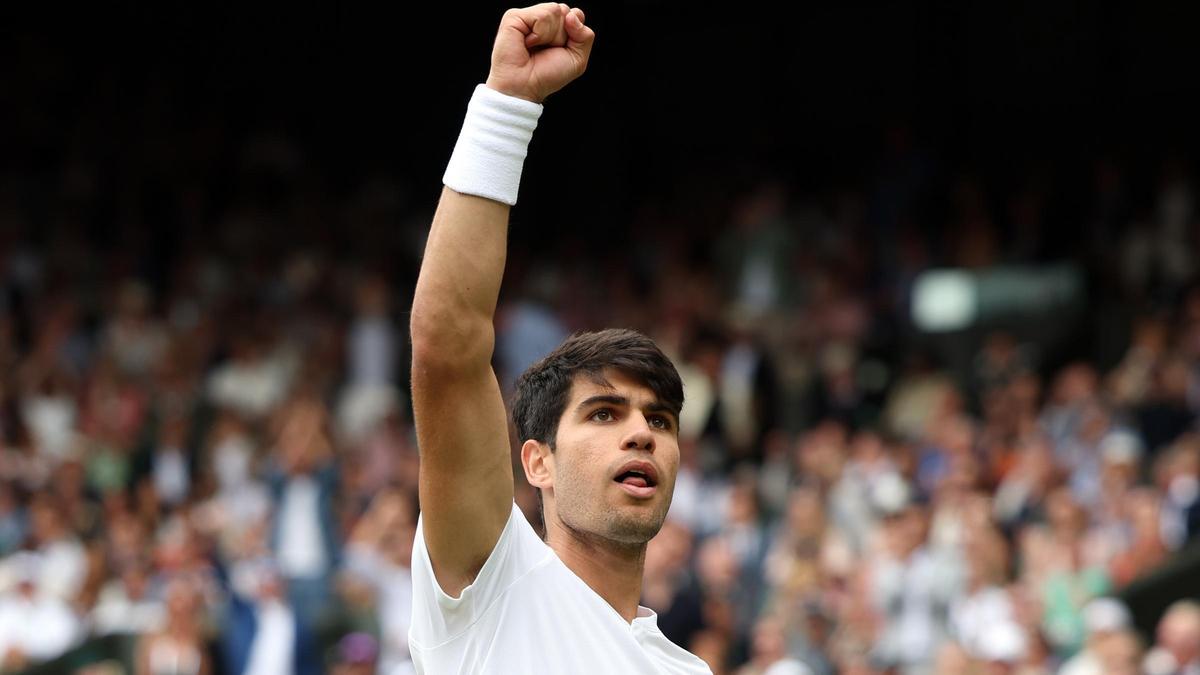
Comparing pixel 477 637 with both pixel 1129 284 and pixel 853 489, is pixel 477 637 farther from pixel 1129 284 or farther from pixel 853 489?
pixel 1129 284

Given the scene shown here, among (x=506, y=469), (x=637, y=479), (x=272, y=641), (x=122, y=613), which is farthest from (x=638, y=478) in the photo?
(x=122, y=613)

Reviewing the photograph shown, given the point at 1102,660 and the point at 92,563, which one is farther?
the point at 92,563

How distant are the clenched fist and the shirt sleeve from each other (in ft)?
2.16

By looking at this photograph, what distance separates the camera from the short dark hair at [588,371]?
3.22 metres

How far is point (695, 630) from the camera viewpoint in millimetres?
8984

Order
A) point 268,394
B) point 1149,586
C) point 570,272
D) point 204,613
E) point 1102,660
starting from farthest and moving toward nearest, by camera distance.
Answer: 1. point 570,272
2. point 268,394
3. point 204,613
4. point 1149,586
5. point 1102,660

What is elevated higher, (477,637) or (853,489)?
(853,489)

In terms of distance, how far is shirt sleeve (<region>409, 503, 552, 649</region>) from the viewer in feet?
9.48

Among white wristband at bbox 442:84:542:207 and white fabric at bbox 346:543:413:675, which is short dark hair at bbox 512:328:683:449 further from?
white fabric at bbox 346:543:413:675

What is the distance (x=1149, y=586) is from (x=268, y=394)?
7349 millimetres

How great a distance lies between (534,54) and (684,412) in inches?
405

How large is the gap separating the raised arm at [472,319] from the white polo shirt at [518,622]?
0.04m

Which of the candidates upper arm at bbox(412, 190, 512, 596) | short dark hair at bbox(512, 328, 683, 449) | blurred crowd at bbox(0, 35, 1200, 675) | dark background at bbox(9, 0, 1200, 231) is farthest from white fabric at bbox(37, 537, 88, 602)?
upper arm at bbox(412, 190, 512, 596)

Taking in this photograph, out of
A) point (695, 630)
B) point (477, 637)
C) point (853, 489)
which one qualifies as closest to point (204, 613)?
point (695, 630)
